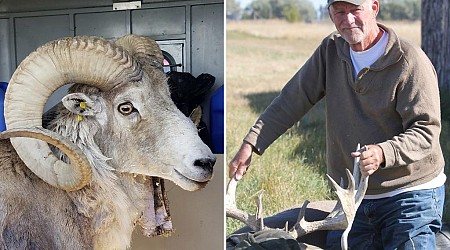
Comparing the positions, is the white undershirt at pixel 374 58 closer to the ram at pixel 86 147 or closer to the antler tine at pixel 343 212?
the antler tine at pixel 343 212

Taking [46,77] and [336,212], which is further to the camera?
[336,212]

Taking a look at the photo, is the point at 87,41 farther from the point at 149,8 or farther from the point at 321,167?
the point at 321,167

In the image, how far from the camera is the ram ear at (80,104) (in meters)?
3.09

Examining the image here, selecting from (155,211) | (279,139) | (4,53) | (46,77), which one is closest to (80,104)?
(46,77)

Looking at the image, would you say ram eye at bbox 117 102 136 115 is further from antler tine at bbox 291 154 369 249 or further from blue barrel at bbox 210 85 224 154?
blue barrel at bbox 210 85 224 154

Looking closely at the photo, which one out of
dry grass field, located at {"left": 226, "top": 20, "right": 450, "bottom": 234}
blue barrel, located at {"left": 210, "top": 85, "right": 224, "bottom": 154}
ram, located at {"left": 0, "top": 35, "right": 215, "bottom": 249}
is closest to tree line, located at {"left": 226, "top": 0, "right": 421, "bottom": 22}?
dry grass field, located at {"left": 226, "top": 20, "right": 450, "bottom": 234}

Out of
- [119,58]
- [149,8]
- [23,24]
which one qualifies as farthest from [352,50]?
[23,24]

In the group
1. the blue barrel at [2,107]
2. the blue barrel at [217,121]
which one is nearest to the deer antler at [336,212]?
the blue barrel at [217,121]

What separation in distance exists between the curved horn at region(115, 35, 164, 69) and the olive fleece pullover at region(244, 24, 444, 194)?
620 millimetres

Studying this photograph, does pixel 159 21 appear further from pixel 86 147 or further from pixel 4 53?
pixel 86 147

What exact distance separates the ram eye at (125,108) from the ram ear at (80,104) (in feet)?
0.35

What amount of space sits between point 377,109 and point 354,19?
46 cm

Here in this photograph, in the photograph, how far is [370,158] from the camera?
9.89 feet

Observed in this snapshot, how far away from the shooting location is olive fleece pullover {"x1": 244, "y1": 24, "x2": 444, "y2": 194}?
10.5ft
